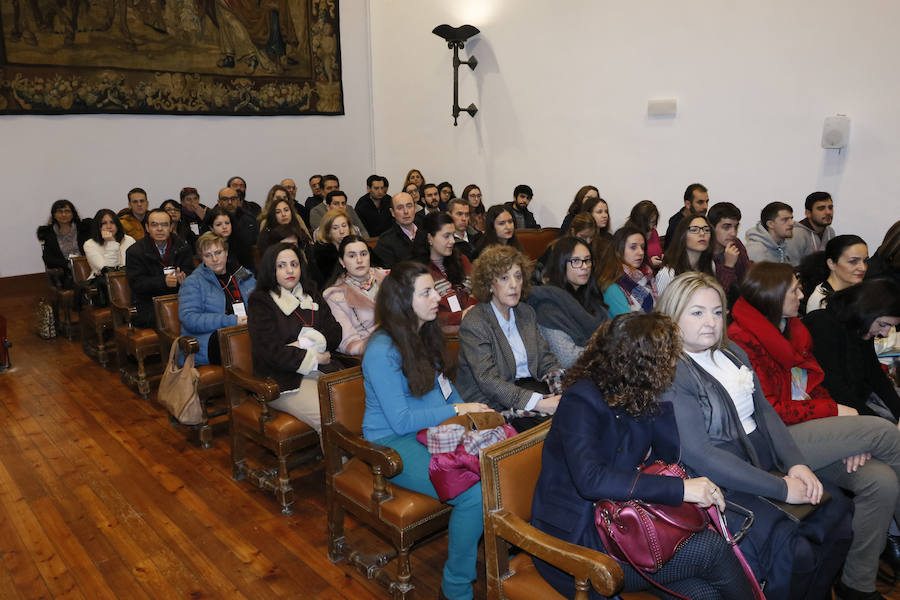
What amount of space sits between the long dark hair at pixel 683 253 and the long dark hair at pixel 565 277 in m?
1.15

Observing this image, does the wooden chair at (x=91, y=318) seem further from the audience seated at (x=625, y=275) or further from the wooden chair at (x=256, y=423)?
the audience seated at (x=625, y=275)

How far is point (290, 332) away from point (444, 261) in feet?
5.39

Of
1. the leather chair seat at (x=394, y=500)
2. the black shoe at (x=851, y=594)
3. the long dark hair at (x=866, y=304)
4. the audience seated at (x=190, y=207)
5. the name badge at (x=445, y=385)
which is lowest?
Answer: the black shoe at (x=851, y=594)

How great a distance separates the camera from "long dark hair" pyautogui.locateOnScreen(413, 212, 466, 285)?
4.91m

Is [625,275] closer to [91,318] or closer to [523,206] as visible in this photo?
[523,206]

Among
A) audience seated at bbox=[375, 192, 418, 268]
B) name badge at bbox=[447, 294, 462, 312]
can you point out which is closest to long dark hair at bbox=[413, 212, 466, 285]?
audience seated at bbox=[375, 192, 418, 268]

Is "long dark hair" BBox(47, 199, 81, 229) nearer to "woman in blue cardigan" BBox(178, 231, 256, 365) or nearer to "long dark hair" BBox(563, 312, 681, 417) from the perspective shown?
"woman in blue cardigan" BBox(178, 231, 256, 365)

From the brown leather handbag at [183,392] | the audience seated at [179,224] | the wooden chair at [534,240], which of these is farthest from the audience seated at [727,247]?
the audience seated at [179,224]

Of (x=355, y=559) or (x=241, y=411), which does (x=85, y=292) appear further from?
(x=355, y=559)

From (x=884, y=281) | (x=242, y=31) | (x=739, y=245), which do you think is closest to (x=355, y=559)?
(x=884, y=281)

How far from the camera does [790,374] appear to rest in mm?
3072

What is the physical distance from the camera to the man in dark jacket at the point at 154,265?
207 inches

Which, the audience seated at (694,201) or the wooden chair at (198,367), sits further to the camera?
the audience seated at (694,201)

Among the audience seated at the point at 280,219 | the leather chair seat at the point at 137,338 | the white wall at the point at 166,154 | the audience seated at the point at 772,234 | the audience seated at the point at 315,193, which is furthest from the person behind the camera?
the audience seated at the point at 315,193
